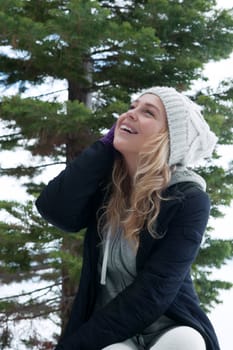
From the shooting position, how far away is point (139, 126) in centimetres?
112

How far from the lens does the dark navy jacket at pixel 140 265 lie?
3.36ft

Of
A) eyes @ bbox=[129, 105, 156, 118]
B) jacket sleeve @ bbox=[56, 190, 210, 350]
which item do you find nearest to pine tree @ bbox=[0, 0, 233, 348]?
eyes @ bbox=[129, 105, 156, 118]

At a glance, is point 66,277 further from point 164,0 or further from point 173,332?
point 173,332

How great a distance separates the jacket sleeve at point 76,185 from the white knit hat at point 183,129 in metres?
0.15

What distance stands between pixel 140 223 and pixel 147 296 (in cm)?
15

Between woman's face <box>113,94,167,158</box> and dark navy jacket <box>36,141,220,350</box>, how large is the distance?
0.18 feet

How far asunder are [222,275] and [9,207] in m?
1.41

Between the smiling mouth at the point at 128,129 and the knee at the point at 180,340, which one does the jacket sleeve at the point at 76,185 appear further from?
the knee at the point at 180,340

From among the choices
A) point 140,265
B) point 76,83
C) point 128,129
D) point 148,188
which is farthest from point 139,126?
point 76,83

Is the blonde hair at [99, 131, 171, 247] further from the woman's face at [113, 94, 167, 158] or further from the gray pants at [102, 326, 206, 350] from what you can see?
the gray pants at [102, 326, 206, 350]

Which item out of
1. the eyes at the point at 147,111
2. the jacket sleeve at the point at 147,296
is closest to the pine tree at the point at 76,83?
the eyes at the point at 147,111

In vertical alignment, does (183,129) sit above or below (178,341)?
above

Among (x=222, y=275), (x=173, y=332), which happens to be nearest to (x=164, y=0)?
(x=222, y=275)

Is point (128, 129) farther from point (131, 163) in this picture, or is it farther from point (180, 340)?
point (180, 340)
